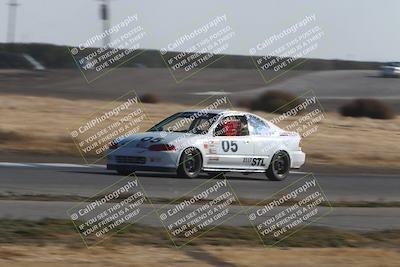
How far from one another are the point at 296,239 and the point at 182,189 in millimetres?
4988

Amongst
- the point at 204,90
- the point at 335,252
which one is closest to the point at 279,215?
the point at 335,252

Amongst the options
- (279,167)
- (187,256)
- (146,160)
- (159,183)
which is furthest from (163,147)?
(187,256)

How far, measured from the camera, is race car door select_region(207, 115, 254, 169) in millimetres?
17531

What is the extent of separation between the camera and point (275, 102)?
35.7m

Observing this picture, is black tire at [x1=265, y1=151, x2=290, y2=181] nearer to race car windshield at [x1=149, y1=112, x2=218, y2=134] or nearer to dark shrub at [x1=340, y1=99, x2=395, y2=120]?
race car windshield at [x1=149, y1=112, x2=218, y2=134]

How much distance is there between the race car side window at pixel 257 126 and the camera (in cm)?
1827

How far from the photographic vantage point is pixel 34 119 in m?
26.2

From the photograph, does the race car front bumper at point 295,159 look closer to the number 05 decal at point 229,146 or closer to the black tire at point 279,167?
the black tire at point 279,167

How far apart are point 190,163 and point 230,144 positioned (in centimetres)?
110

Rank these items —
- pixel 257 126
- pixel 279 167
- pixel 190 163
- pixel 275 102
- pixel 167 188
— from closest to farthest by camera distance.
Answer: pixel 167 188 → pixel 190 163 → pixel 257 126 → pixel 279 167 → pixel 275 102

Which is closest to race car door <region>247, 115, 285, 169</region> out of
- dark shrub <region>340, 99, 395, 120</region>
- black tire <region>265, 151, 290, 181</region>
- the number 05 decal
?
black tire <region>265, 151, 290, 181</region>

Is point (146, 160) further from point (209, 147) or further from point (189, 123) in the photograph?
point (189, 123)

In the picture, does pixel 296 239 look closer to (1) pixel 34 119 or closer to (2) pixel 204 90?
(1) pixel 34 119

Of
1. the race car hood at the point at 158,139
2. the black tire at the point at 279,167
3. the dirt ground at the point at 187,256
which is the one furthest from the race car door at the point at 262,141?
the dirt ground at the point at 187,256
